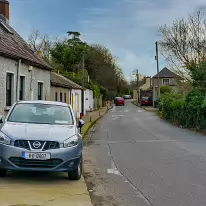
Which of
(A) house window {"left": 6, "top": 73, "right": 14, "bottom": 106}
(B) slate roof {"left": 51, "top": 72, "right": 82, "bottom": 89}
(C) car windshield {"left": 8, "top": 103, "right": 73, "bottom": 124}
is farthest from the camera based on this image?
(B) slate roof {"left": 51, "top": 72, "right": 82, "bottom": 89}

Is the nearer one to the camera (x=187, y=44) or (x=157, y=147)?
(x=157, y=147)

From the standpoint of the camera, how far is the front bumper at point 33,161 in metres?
7.20

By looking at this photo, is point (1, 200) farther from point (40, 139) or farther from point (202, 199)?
point (202, 199)

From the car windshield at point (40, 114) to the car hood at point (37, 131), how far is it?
1.53 feet

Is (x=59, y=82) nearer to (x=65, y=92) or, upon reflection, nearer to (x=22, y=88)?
(x=65, y=92)

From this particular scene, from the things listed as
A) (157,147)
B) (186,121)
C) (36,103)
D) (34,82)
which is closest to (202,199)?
(36,103)

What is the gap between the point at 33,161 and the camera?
7234mm

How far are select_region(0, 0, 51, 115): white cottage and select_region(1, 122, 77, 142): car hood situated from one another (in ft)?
28.7

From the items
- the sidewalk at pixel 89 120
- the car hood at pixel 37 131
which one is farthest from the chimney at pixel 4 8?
the car hood at pixel 37 131

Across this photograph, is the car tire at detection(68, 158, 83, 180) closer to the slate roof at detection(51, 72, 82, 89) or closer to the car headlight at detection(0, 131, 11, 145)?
the car headlight at detection(0, 131, 11, 145)

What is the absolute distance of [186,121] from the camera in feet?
83.8

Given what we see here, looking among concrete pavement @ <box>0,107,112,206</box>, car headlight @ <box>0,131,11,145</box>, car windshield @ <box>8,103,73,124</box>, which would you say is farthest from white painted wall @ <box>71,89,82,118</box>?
car headlight @ <box>0,131,11,145</box>

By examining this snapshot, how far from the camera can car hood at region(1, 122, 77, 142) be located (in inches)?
289

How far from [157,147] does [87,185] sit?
22.9 feet
